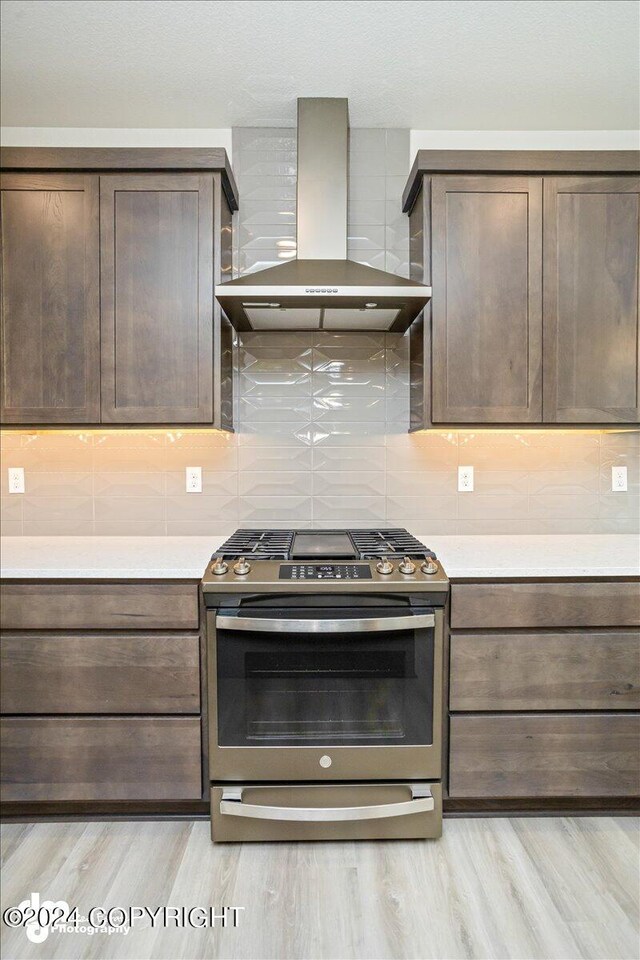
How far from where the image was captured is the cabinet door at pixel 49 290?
210 cm

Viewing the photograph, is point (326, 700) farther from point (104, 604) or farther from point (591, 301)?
point (591, 301)

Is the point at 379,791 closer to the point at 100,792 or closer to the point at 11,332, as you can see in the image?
the point at 100,792

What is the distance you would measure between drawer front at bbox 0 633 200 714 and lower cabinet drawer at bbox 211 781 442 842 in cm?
36

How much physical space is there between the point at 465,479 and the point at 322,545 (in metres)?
0.78

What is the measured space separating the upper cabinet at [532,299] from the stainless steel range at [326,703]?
0.80 meters

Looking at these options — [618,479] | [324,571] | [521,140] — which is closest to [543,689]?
[324,571]

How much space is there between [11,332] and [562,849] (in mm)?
2669

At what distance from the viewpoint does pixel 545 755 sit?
190cm

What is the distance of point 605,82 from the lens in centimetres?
214

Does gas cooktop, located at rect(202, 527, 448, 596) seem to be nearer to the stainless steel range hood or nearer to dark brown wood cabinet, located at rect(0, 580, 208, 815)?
dark brown wood cabinet, located at rect(0, 580, 208, 815)

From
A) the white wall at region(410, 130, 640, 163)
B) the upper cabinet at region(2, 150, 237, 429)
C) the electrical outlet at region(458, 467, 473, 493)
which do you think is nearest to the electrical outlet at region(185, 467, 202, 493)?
the upper cabinet at region(2, 150, 237, 429)

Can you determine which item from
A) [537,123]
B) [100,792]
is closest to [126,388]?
[100,792]

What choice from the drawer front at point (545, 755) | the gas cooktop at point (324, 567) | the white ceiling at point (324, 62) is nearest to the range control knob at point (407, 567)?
the gas cooktop at point (324, 567)

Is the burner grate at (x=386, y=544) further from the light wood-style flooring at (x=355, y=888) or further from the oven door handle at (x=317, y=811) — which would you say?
the light wood-style flooring at (x=355, y=888)
